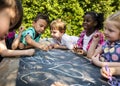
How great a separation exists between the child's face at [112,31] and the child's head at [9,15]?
5.70 feet

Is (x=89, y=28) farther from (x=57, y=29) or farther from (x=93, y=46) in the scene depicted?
(x=57, y=29)

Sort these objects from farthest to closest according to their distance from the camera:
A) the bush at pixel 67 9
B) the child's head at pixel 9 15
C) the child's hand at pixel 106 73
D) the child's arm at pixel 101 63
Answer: the bush at pixel 67 9 → the child's arm at pixel 101 63 → the child's hand at pixel 106 73 → the child's head at pixel 9 15

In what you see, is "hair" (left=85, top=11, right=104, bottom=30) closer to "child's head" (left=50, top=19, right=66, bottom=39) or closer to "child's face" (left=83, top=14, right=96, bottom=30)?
"child's face" (left=83, top=14, right=96, bottom=30)

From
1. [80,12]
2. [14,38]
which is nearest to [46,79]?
[14,38]

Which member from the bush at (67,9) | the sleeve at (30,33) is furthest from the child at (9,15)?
the bush at (67,9)

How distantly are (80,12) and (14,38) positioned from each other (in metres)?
4.55

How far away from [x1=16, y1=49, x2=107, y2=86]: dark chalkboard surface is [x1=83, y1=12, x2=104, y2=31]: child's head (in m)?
1.18

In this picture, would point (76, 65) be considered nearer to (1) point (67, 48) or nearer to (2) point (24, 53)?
(2) point (24, 53)

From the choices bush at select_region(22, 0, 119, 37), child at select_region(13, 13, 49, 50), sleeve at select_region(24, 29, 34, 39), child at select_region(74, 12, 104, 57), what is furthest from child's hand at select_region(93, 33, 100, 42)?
bush at select_region(22, 0, 119, 37)

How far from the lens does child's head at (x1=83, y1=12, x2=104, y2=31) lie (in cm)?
512

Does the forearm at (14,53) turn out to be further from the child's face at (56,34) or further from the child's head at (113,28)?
the child's face at (56,34)

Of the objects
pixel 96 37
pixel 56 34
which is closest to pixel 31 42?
pixel 56 34

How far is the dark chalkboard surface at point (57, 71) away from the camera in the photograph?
2.77 metres

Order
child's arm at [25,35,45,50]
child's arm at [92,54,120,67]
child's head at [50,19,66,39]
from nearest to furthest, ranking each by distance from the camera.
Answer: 1. child's arm at [92,54,120,67]
2. child's arm at [25,35,45,50]
3. child's head at [50,19,66,39]
